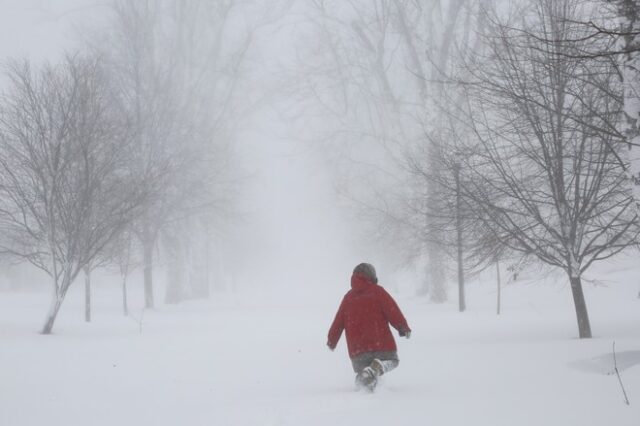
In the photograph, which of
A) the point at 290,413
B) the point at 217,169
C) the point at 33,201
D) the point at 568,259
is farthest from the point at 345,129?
the point at 290,413

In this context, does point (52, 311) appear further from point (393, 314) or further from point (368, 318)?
point (393, 314)

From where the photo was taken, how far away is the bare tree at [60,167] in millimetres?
13211

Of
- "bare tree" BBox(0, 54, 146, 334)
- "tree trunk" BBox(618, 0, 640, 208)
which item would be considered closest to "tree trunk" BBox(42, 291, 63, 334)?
"bare tree" BBox(0, 54, 146, 334)

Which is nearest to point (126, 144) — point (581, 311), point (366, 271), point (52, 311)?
point (52, 311)

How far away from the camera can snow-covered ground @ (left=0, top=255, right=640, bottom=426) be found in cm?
553

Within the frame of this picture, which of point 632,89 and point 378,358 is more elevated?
point 632,89

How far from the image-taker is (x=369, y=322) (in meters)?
6.70

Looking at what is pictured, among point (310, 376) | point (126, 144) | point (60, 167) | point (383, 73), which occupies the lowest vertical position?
point (310, 376)

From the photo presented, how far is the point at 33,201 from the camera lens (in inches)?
527

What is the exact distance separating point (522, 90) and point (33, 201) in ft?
34.5

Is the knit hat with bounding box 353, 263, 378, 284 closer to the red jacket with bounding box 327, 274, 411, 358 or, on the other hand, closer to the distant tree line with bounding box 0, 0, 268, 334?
the red jacket with bounding box 327, 274, 411, 358

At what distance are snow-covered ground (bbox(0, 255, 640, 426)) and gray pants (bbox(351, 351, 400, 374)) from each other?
296 mm

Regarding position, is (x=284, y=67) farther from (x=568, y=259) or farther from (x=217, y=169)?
(x=568, y=259)

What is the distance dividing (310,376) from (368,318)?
2387 mm
